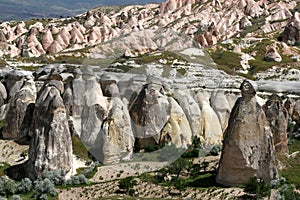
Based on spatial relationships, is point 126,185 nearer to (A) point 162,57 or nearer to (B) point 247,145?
(B) point 247,145

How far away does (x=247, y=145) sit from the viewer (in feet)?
75.8

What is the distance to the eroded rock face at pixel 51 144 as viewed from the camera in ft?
88.7

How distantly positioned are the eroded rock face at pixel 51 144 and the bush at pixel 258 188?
10.4 metres

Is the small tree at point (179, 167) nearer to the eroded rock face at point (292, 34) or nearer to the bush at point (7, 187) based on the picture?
the bush at point (7, 187)

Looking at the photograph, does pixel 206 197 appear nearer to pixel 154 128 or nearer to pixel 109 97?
pixel 154 128

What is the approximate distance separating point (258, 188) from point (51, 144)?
11.5 metres

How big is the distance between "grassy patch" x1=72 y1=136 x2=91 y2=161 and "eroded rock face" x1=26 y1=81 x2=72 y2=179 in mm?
4047

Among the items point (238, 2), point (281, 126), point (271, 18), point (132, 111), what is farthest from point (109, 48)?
point (238, 2)

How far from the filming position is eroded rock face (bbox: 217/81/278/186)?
75.7 feet

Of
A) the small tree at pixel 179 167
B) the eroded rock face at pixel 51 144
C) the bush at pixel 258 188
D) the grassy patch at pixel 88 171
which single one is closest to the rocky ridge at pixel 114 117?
the eroded rock face at pixel 51 144

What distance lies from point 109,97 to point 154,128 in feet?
15.1

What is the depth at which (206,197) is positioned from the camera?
74.9ft

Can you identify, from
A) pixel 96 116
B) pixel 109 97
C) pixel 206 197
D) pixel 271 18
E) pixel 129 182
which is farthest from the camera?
pixel 271 18

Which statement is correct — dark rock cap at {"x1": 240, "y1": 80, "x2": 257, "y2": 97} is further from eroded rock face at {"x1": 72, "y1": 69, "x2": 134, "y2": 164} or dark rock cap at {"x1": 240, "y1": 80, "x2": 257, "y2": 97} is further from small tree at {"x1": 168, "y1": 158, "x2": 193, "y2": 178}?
eroded rock face at {"x1": 72, "y1": 69, "x2": 134, "y2": 164}
